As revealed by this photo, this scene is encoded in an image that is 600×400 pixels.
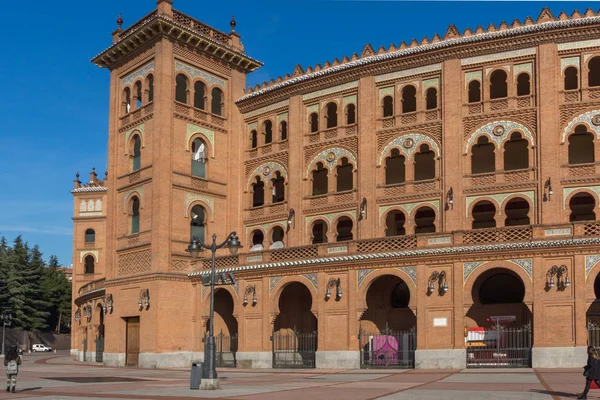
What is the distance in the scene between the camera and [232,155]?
45.5 metres

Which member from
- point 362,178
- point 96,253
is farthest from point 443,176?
point 96,253

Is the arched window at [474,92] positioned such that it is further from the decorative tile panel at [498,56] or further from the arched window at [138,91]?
the arched window at [138,91]

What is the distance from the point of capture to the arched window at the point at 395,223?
131 feet

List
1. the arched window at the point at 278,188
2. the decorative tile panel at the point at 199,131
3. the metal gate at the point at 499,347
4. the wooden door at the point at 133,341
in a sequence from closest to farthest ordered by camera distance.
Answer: the metal gate at the point at 499,347
the wooden door at the point at 133,341
the decorative tile panel at the point at 199,131
the arched window at the point at 278,188

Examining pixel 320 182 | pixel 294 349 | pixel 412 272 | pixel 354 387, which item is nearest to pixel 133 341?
pixel 294 349

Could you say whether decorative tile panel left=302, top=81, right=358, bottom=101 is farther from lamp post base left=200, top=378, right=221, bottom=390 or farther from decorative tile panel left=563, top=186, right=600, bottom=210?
lamp post base left=200, top=378, right=221, bottom=390

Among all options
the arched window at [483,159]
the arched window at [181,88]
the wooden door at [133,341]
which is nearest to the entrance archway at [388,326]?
the arched window at [483,159]

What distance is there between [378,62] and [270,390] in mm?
22041

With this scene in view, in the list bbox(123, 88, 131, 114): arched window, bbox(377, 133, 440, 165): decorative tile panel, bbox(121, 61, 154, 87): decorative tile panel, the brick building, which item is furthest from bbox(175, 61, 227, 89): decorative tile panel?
bbox(377, 133, 440, 165): decorative tile panel

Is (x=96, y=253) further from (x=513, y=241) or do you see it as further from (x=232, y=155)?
(x=513, y=241)

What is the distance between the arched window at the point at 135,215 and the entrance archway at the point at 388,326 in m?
14.4

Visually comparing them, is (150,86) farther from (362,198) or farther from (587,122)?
(587,122)

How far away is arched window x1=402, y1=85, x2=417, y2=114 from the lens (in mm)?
39125

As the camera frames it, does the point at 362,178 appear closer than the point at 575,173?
No
